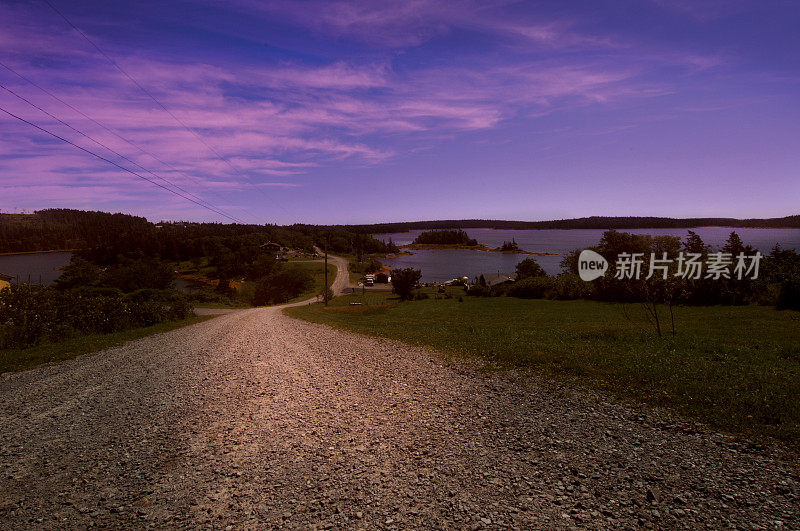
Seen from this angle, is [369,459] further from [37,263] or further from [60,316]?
[37,263]

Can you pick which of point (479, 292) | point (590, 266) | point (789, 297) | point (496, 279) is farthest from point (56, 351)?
point (496, 279)

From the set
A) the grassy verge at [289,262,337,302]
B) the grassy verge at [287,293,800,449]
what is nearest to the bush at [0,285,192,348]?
the grassy verge at [287,293,800,449]

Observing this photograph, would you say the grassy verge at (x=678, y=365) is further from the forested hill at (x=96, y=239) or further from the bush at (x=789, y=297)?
the forested hill at (x=96, y=239)

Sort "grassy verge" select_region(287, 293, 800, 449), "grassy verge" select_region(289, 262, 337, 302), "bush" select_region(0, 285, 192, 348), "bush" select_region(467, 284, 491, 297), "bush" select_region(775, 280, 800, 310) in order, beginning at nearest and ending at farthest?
"grassy verge" select_region(287, 293, 800, 449)
"bush" select_region(0, 285, 192, 348)
"bush" select_region(775, 280, 800, 310)
"bush" select_region(467, 284, 491, 297)
"grassy verge" select_region(289, 262, 337, 302)

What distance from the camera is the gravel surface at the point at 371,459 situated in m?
4.99

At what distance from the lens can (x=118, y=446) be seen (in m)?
6.99

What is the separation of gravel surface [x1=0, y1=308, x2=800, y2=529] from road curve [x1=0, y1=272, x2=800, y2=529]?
0.03 m

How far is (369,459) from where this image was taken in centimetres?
633

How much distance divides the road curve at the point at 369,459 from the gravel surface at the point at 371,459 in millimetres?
29

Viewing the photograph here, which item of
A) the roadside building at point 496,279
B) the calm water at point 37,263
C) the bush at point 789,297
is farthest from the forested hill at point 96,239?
the bush at point 789,297

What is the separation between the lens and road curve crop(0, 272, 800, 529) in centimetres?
500

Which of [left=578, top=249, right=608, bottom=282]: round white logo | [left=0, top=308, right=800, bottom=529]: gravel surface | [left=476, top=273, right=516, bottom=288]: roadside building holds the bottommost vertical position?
[left=476, top=273, right=516, bottom=288]: roadside building

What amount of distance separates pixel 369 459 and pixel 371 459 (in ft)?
0.11

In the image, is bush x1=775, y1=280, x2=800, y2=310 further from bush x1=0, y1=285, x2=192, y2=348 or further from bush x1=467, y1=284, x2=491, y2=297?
bush x1=0, y1=285, x2=192, y2=348
